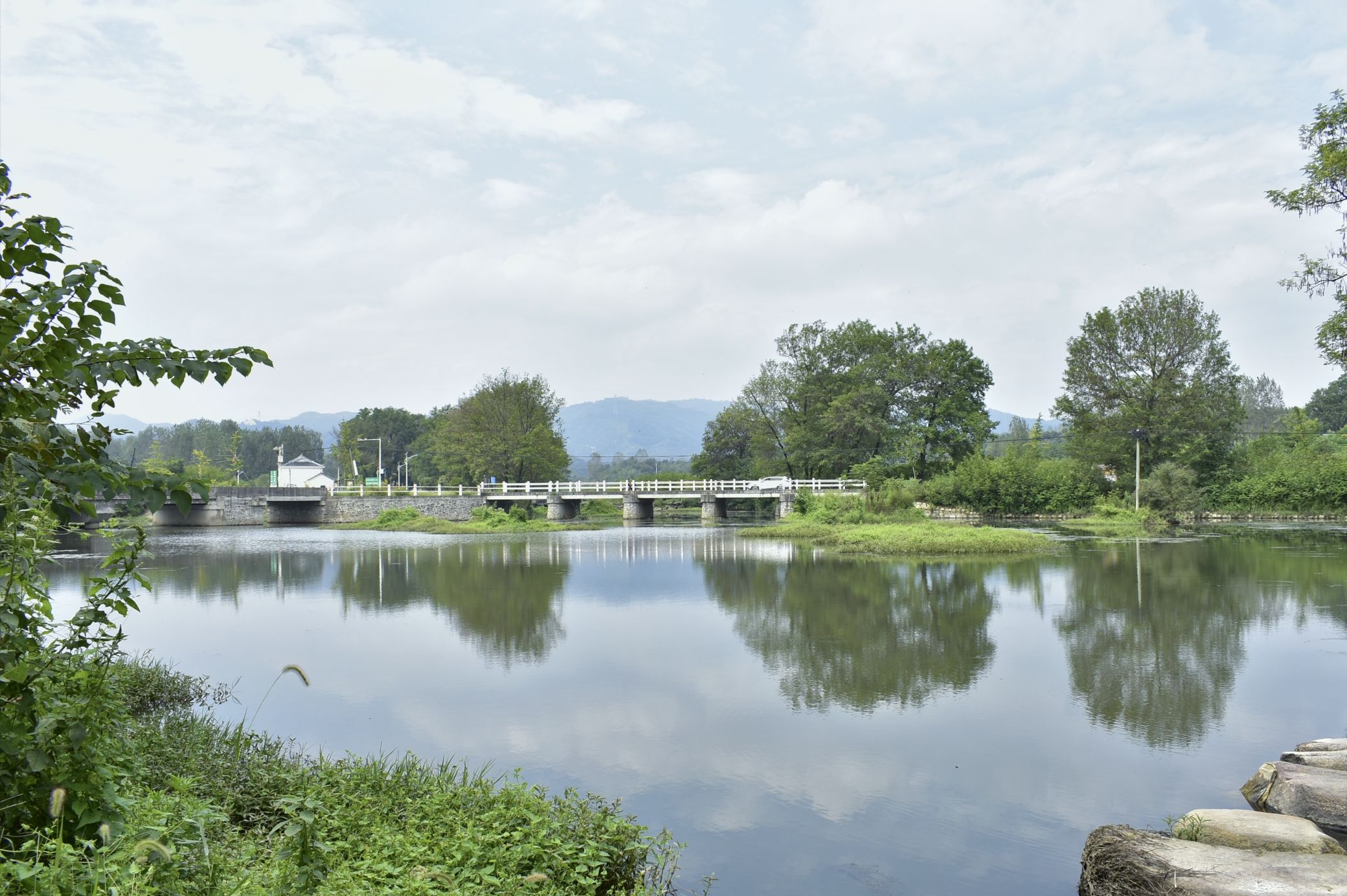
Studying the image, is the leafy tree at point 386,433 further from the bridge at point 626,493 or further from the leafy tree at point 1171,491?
the leafy tree at point 1171,491

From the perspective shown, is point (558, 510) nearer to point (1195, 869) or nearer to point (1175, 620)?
point (1175, 620)

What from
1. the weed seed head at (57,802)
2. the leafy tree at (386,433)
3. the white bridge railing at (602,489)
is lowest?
the weed seed head at (57,802)

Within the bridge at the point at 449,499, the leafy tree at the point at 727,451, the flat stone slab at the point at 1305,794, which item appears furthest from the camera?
the leafy tree at the point at 727,451

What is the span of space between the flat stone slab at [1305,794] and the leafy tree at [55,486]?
7216mm

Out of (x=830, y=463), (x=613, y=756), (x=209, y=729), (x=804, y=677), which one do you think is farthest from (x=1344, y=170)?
(x=830, y=463)

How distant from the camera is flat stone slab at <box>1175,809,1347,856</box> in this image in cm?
528

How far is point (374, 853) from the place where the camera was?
4590mm

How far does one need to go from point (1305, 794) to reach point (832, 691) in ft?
16.1

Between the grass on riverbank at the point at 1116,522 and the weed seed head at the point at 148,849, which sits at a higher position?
the weed seed head at the point at 148,849

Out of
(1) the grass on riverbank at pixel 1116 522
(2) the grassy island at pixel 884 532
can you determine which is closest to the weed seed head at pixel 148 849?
(2) the grassy island at pixel 884 532

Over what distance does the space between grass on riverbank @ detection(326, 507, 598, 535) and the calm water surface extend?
2026 cm

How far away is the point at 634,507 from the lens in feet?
166

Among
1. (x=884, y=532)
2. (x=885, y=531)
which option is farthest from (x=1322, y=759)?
(x=885, y=531)

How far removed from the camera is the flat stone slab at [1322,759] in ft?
22.5
